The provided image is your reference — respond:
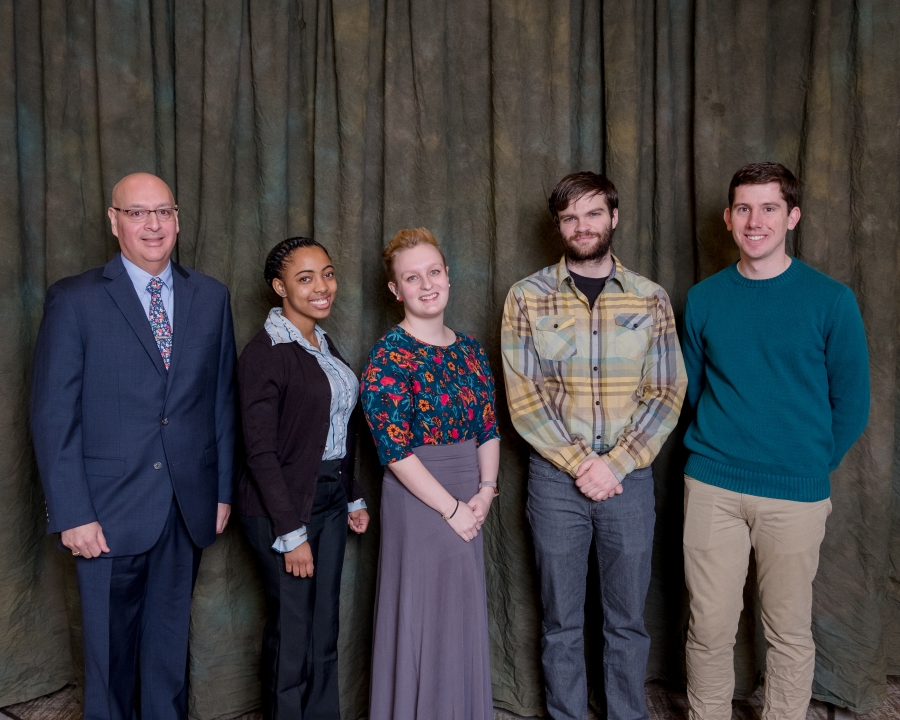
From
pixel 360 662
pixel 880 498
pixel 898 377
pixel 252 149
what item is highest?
pixel 252 149

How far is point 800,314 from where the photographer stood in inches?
79.3

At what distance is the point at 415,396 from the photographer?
195 cm

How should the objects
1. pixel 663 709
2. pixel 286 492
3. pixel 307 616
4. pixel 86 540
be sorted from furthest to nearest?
pixel 663 709 < pixel 307 616 < pixel 286 492 < pixel 86 540

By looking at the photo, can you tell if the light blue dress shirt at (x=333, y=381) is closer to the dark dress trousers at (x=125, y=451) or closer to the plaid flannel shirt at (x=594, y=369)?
the dark dress trousers at (x=125, y=451)

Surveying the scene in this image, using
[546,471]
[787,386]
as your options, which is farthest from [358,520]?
[787,386]

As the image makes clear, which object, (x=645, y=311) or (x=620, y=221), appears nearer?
(x=645, y=311)

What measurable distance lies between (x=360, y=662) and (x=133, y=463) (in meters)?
1.17

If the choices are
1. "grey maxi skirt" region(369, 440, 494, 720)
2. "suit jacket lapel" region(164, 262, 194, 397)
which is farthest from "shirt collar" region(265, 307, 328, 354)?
"grey maxi skirt" region(369, 440, 494, 720)

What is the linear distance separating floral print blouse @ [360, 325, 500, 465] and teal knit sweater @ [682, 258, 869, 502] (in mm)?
758

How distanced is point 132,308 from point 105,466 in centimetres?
42

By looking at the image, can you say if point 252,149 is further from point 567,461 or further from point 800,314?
point 800,314

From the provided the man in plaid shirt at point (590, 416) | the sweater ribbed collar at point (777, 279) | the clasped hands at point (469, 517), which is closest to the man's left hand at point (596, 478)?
the man in plaid shirt at point (590, 416)

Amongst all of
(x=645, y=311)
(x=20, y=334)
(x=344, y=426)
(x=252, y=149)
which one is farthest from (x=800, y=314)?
(x=20, y=334)

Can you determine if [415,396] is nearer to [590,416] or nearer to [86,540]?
[590,416]
